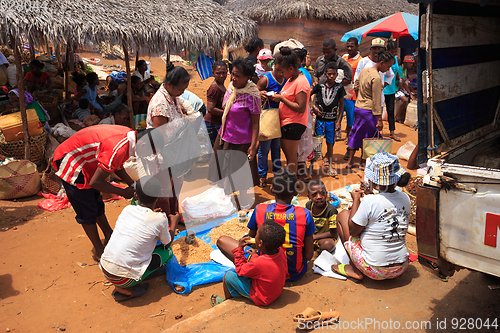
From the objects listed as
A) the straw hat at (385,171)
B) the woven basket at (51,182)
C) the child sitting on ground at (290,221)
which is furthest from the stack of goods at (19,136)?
the straw hat at (385,171)

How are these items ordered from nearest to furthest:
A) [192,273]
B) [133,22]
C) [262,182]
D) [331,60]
A: [192,273] → [262,182] → [133,22] → [331,60]

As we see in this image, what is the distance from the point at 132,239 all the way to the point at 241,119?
7.31 feet

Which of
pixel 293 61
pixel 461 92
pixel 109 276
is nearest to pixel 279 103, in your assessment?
pixel 293 61

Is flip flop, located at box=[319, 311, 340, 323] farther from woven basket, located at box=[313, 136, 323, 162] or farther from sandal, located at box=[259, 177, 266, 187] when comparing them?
woven basket, located at box=[313, 136, 323, 162]

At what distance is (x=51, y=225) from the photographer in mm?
4773

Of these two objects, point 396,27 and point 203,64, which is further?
point 396,27

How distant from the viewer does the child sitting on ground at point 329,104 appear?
603 cm

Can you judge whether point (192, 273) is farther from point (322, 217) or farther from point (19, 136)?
point (19, 136)

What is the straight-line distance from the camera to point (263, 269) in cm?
285

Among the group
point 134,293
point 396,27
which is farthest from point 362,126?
point 396,27

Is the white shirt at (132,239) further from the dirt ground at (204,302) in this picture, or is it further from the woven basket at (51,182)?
the woven basket at (51,182)

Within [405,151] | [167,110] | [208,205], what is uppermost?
[167,110]

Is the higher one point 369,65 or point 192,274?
point 369,65

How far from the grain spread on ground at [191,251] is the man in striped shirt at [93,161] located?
0.90 m
